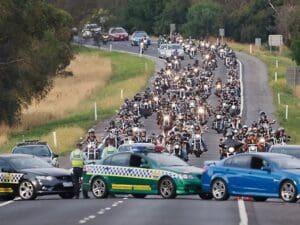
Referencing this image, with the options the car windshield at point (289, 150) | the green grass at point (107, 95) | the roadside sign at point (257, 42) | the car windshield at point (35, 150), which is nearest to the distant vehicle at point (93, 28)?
the green grass at point (107, 95)

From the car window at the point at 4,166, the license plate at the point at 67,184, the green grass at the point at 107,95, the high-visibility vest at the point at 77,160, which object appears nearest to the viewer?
the license plate at the point at 67,184

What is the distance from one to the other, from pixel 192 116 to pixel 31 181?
2607cm

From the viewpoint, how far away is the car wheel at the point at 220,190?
32.4 m

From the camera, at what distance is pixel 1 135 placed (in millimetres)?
66688

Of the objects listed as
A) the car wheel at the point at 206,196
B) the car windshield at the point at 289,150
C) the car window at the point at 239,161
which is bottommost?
the car wheel at the point at 206,196

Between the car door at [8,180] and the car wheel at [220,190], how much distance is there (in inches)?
221

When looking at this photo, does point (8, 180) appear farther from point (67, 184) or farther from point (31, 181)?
point (67, 184)

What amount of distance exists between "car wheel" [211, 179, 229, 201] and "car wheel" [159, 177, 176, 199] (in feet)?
3.49

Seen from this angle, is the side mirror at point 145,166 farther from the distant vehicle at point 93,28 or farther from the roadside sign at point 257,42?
the distant vehicle at point 93,28

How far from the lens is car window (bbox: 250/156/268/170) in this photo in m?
31.9

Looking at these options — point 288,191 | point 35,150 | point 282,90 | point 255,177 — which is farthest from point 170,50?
point 288,191

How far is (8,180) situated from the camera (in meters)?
34.2

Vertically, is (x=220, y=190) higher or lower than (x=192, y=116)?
lower

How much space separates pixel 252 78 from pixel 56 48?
14.3 metres
